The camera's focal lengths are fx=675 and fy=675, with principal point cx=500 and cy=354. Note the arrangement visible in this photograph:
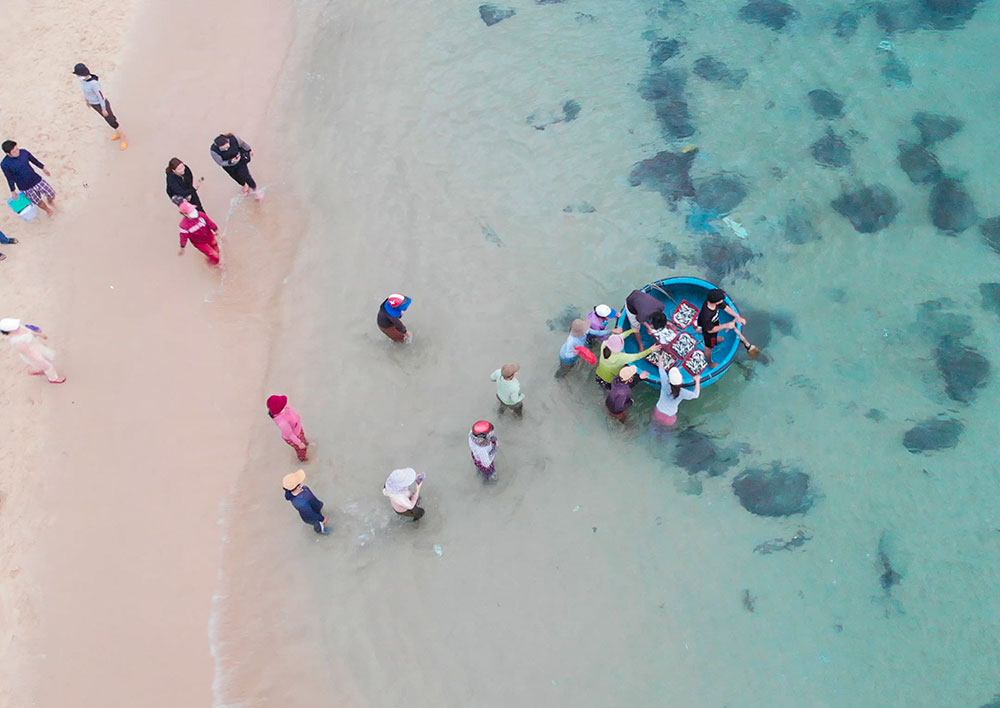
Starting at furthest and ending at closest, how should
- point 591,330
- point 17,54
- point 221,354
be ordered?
point 17,54, point 221,354, point 591,330

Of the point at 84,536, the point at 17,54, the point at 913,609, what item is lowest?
the point at 913,609

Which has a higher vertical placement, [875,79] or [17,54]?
[17,54]

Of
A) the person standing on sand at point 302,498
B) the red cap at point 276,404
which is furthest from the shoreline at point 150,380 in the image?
the red cap at point 276,404

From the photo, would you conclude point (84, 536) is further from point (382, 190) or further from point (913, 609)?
point (913, 609)

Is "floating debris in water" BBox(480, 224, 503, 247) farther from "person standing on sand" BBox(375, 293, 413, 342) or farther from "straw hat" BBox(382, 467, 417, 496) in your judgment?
"straw hat" BBox(382, 467, 417, 496)

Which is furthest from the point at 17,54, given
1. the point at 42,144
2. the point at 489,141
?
the point at 489,141

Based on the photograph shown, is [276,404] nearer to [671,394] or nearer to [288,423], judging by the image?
[288,423]
